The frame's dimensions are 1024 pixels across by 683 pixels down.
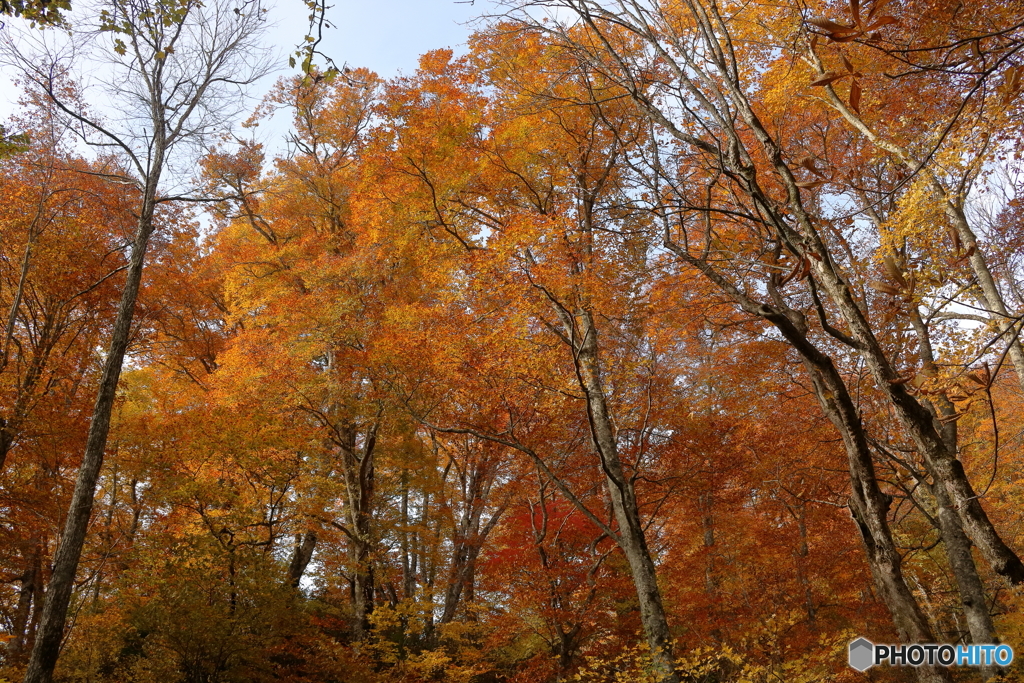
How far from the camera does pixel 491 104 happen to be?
11547mm

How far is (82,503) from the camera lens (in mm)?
6566

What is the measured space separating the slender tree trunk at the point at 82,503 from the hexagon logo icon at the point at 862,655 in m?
7.75

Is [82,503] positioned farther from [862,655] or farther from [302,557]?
[862,655]

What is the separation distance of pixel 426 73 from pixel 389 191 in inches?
129

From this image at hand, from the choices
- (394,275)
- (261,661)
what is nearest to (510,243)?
(394,275)

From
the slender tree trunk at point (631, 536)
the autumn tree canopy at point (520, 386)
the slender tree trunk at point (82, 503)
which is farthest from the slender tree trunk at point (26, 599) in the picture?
the slender tree trunk at point (631, 536)

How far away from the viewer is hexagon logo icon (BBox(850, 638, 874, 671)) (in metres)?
5.07

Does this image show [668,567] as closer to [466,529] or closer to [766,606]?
[766,606]

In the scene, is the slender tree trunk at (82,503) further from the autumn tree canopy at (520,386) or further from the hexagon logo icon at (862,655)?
the hexagon logo icon at (862,655)

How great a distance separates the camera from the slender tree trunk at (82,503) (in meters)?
6.02

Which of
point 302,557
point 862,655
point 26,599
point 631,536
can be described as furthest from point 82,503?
point 862,655

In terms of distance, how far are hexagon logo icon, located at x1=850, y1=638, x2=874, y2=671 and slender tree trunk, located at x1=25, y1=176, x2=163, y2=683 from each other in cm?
775

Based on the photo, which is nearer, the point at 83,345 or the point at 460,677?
the point at 460,677

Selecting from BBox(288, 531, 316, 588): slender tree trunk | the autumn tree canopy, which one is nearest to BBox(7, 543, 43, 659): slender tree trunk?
the autumn tree canopy
